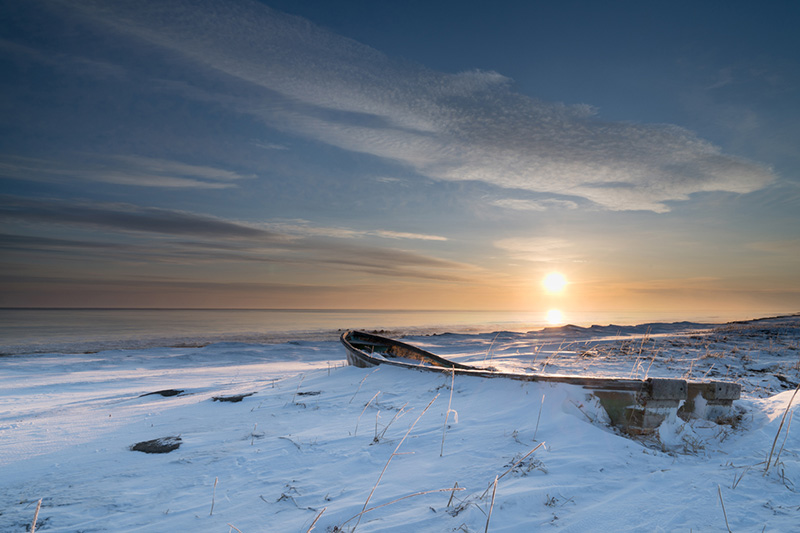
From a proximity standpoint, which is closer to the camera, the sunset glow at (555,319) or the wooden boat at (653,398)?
the wooden boat at (653,398)

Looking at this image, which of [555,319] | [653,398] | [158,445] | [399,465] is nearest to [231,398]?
[158,445]

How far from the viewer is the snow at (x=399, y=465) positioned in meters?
2.63

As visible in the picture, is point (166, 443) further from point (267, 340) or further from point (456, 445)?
point (267, 340)

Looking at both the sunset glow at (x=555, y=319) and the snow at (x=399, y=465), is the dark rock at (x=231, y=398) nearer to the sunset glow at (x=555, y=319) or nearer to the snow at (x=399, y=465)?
the snow at (x=399, y=465)

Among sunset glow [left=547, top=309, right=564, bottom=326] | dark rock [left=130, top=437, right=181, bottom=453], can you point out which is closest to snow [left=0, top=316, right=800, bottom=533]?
dark rock [left=130, top=437, right=181, bottom=453]

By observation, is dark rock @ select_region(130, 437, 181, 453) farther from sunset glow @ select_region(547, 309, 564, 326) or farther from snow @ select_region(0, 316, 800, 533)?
sunset glow @ select_region(547, 309, 564, 326)

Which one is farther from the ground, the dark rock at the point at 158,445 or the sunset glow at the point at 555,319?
the sunset glow at the point at 555,319

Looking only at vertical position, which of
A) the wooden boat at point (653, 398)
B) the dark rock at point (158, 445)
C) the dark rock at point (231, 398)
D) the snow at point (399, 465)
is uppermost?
the wooden boat at point (653, 398)

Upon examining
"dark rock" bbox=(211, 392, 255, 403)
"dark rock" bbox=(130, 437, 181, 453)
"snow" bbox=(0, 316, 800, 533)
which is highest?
"snow" bbox=(0, 316, 800, 533)

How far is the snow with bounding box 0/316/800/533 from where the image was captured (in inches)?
104

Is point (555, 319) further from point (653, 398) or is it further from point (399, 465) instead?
point (399, 465)

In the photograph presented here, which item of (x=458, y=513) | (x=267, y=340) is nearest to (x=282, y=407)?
(x=458, y=513)

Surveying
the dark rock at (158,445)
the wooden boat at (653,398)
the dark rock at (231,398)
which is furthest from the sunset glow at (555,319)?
the dark rock at (158,445)

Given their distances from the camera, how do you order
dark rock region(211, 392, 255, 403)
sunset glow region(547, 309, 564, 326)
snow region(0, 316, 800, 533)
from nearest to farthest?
1. snow region(0, 316, 800, 533)
2. dark rock region(211, 392, 255, 403)
3. sunset glow region(547, 309, 564, 326)
